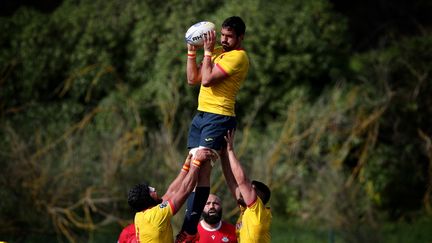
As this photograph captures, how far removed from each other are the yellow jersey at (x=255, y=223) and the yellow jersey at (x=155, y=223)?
640 millimetres

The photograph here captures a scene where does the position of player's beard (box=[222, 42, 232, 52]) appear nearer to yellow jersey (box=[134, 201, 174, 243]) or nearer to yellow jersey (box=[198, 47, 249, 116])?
yellow jersey (box=[198, 47, 249, 116])

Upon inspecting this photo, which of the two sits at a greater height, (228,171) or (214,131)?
(214,131)

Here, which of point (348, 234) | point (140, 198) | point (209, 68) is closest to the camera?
point (209, 68)

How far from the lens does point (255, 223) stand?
8.84 metres

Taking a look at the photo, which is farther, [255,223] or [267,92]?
[267,92]

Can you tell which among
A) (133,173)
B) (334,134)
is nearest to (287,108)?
(334,134)

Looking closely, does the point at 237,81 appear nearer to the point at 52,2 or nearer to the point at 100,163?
the point at 100,163

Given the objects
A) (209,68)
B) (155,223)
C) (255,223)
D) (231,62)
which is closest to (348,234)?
(255,223)

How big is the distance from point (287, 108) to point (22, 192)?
198 inches

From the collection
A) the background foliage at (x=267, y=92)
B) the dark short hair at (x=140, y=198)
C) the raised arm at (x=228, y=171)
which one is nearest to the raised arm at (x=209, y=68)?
the raised arm at (x=228, y=171)

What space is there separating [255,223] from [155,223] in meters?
0.84

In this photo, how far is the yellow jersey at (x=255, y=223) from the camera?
29.0ft

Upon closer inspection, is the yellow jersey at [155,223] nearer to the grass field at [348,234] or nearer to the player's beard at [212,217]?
the player's beard at [212,217]

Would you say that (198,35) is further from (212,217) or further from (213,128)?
(212,217)
